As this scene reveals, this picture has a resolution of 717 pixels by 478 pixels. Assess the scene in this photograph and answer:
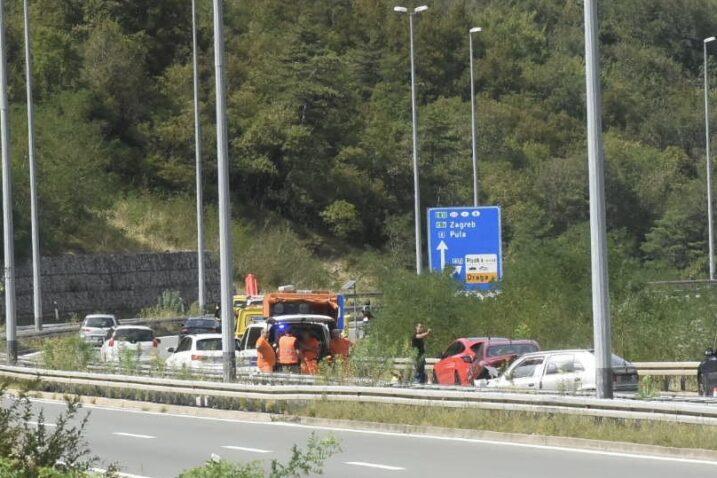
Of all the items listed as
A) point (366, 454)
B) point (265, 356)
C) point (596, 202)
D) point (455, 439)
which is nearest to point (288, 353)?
point (265, 356)

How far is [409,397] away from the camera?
1085 inches

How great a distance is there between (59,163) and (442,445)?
194ft

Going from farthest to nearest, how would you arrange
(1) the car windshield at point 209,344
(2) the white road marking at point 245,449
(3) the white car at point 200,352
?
(1) the car windshield at point 209,344 → (3) the white car at point 200,352 → (2) the white road marking at point 245,449

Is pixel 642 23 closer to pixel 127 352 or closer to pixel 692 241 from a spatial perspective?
pixel 692 241

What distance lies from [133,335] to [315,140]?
42.2m

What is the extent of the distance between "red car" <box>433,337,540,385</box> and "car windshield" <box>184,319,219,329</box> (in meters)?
18.6

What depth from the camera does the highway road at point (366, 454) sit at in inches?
785

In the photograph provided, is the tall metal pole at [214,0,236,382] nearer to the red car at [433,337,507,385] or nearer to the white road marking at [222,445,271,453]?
the red car at [433,337,507,385]

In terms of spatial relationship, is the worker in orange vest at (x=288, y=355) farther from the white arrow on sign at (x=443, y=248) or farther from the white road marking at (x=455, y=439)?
the white arrow on sign at (x=443, y=248)

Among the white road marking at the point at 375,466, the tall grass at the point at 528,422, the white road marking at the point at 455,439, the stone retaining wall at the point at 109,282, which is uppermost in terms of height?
the stone retaining wall at the point at 109,282

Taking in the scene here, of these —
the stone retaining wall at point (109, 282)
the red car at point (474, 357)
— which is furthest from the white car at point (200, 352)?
the stone retaining wall at point (109, 282)

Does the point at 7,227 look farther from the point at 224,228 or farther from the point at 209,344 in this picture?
the point at 224,228

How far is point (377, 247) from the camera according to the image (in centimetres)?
9275

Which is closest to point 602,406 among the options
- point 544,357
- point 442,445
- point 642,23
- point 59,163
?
point 442,445
